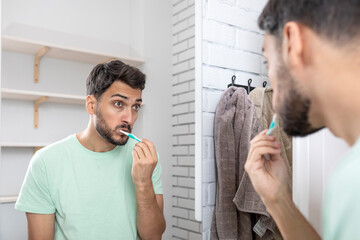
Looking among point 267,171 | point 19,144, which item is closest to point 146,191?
point 267,171

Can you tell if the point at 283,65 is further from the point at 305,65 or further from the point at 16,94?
the point at 16,94

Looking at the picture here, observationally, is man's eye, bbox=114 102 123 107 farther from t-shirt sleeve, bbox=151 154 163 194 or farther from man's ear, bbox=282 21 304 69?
man's ear, bbox=282 21 304 69

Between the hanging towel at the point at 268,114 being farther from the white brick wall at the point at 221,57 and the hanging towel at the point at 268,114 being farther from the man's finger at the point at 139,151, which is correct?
the man's finger at the point at 139,151

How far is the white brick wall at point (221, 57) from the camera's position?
123cm

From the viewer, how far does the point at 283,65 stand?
22.4 inches

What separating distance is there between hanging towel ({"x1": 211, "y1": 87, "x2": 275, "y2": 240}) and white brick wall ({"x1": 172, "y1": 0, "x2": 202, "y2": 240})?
0.12 metres

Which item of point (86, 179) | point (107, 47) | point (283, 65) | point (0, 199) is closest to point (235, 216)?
point (86, 179)

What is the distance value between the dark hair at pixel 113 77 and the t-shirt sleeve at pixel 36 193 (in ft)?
1.02

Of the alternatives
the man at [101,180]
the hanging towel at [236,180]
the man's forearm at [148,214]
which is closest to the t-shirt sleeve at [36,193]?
the man at [101,180]

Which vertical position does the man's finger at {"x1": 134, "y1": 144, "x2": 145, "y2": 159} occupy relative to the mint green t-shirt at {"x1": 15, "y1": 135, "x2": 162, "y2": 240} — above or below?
above

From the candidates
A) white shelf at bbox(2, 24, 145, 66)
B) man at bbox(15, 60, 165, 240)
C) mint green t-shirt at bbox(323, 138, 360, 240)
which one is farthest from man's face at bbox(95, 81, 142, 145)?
mint green t-shirt at bbox(323, 138, 360, 240)

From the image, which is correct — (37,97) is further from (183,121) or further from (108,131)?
(183,121)

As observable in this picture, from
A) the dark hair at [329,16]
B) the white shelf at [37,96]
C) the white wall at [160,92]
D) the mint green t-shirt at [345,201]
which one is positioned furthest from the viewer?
the white shelf at [37,96]

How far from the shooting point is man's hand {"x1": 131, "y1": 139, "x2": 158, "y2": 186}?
46.8 inches
